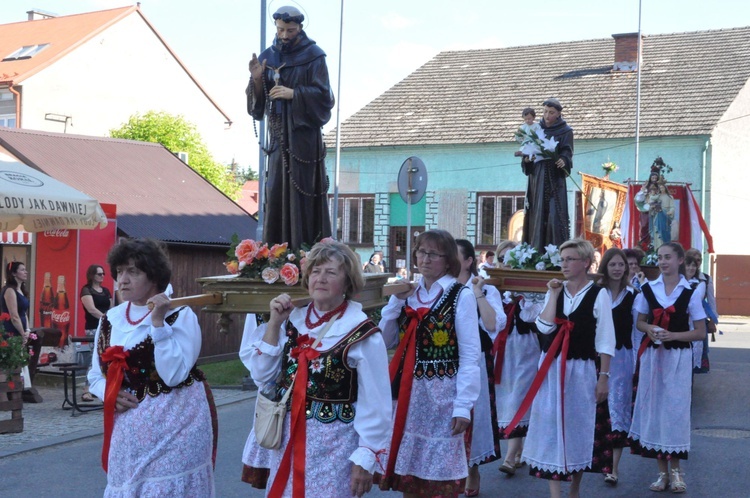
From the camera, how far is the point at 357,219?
36875mm

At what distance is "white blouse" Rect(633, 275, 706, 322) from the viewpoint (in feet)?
26.3

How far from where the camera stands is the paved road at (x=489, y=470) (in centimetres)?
778

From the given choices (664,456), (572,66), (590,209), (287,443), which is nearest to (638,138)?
(572,66)

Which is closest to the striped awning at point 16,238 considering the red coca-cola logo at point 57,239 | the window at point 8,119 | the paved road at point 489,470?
the red coca-cola logo at point 57,239

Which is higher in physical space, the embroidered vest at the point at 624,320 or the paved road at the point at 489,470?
the embroidered vest at the point at 624,320

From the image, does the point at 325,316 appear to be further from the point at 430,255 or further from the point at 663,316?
the point at 663,316

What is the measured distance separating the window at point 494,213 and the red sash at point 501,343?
2527 centimetres

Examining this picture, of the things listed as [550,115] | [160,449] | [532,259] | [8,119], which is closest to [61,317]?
[550,115]

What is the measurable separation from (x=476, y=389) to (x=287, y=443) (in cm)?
154

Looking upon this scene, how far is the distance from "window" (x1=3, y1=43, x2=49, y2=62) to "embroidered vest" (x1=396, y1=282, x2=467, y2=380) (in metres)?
41.5

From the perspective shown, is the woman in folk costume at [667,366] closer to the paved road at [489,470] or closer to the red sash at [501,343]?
the paved road at [489,470]

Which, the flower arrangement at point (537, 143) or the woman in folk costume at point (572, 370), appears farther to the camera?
the flower arrangement at point (537, 143)

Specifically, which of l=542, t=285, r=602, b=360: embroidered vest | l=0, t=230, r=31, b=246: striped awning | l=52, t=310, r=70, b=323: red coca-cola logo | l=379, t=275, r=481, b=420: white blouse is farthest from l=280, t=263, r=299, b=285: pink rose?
l=0, t=230, r=31, b=246: striped awning

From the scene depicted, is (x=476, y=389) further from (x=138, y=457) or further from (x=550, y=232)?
(x=550, y=232)
